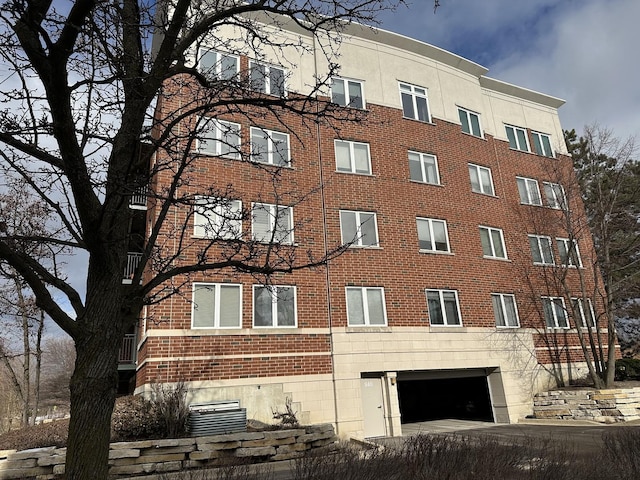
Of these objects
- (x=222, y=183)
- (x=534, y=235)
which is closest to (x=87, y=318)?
(x=222, y=183)

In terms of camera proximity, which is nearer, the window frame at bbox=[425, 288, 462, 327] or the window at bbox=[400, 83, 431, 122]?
the window frame at bbox=[425, 288, 462, 327]

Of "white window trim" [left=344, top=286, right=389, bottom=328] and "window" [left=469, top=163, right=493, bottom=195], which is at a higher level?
"window" [left=469, top=163, right=493, bottom=195]

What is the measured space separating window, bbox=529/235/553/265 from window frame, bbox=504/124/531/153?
480cm

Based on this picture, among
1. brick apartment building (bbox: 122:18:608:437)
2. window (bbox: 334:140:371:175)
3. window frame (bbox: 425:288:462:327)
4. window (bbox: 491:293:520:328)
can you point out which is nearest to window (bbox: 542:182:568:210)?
brick apartment building (bbox: 122:18:608:437)

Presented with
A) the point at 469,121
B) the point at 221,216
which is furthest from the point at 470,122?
the point at 221,216

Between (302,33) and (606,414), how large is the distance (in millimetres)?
18184

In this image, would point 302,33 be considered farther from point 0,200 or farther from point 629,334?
point 629,334

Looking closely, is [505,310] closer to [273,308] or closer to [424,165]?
[424,165]

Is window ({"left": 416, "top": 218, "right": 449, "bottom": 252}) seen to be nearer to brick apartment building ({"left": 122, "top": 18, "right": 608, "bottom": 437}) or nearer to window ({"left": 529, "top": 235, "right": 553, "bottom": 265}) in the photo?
brick apartment building ({"left": 122, "top": 18, "right": 608, "bottom": 437})

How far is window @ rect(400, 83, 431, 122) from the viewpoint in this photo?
63.1ft

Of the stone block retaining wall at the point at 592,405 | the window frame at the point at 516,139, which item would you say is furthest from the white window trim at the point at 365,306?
the window frame at the point at 516,139

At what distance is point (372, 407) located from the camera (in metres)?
14.6

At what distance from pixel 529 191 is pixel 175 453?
19.5m

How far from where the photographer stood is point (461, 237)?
1803 cm
